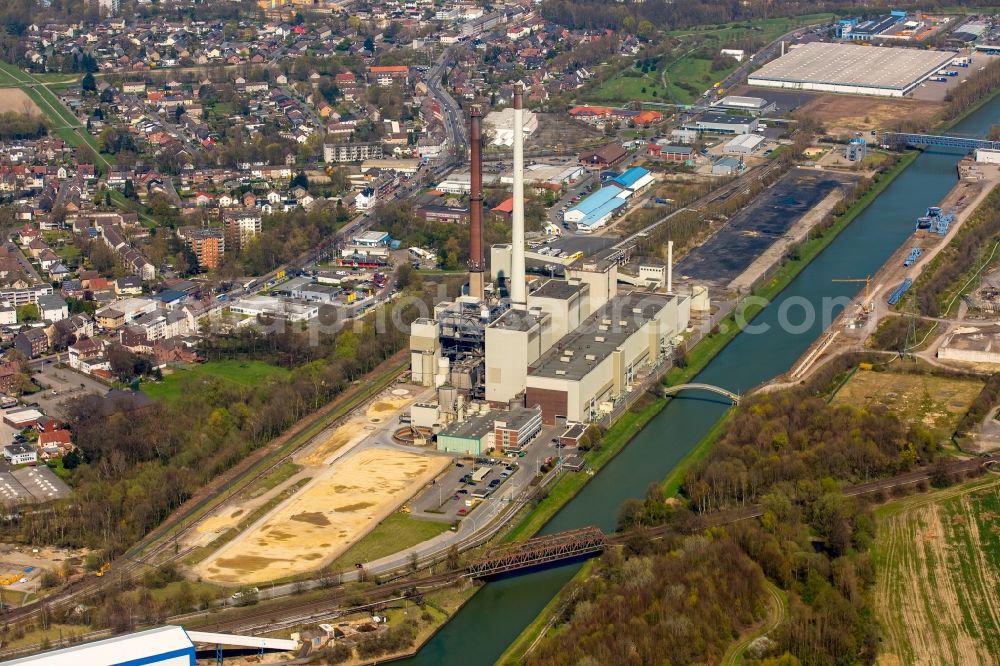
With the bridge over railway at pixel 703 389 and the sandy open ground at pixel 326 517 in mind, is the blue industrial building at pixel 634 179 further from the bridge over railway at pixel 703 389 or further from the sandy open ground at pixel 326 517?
the sandy open ground at pixel 326 517

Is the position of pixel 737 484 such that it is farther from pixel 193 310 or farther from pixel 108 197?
pixel 108 197

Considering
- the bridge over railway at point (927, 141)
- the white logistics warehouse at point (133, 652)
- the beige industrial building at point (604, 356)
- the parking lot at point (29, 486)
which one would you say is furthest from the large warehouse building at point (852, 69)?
the white logistics warehouse at point (133, 652)

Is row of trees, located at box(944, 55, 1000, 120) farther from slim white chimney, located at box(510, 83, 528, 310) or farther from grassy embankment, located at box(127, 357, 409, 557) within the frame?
grassy embankment, located at box(127, 357, 409, 557)

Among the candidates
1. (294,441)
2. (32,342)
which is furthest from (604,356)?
(32,342)

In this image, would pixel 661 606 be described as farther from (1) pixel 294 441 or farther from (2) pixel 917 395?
(2) pixel 917 395

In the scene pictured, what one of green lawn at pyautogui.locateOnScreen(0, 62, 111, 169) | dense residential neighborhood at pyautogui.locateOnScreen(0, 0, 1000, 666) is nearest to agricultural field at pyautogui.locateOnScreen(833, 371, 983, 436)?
dense residential neighborhood at pyautogui.locateOnScreen(0, 0, 1000, 666)

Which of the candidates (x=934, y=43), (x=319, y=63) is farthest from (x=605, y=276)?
(x=934, y=43)
